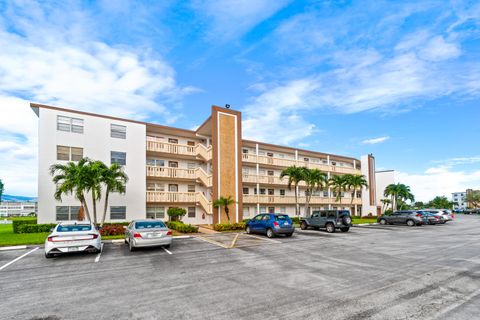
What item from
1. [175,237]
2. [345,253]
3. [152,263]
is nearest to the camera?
[152,263]

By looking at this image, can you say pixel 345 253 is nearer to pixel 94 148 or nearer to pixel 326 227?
pixel 326 227

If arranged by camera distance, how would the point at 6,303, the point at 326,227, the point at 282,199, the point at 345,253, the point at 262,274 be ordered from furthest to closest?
the point at 282,199, the point at 326,227, the point at 345,253, the point at 262,274, the point at 6,303

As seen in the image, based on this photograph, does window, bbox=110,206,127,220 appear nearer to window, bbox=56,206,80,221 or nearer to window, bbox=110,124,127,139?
window, bbox=56,206,80,221

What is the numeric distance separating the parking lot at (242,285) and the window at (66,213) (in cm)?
937

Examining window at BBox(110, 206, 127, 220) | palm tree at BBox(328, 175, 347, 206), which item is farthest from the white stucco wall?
palm tree at BBox(328, 175, 347, 206)

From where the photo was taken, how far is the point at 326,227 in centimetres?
2161

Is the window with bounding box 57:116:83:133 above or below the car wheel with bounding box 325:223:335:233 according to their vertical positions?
above

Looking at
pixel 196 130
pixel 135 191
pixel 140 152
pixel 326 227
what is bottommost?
pixel 326 227

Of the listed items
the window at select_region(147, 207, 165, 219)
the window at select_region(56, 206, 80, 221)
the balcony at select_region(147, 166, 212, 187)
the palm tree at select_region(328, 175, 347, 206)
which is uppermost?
the balcony at select_region(147, 166, 212, 187)

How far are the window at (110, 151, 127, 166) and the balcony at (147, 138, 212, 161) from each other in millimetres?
2327

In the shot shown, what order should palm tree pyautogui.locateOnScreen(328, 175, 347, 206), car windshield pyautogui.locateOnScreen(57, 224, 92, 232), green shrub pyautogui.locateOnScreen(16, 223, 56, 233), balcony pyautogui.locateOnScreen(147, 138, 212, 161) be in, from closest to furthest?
car windshield pyautogui.locateOnScreen(57, 224, 92, 232), green shrub pyautogui.locateOnScreen(16, 223, 56, 233), balcony pyautogui.locateOnScreen(147, 138, 212, 161), palm tree pyautogui.locateOnScreen(328, 175, 347, 206)

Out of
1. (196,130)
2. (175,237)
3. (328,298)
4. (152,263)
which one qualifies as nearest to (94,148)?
(196,130)

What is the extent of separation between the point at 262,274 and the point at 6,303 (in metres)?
6.65

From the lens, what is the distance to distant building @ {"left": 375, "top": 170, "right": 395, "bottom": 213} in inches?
1928
